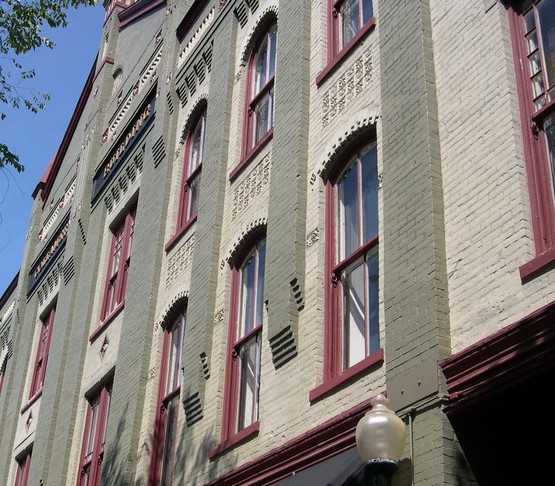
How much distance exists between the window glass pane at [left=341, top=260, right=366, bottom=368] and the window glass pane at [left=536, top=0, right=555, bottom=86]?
10.6 ft

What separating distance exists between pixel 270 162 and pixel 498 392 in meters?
7.01

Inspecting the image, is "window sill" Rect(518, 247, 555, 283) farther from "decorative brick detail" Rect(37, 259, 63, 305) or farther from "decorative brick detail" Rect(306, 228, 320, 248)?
"decorative brick detail" Rect(37, 259, 63, 305)

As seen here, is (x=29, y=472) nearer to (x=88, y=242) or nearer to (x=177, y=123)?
(x=88, y=242)

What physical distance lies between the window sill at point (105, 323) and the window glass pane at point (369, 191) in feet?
26.4

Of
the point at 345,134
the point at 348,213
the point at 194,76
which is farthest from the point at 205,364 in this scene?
the point at 194,76

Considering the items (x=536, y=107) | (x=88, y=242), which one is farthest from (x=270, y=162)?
(x=88, y=242)

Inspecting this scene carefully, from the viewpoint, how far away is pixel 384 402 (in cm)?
839

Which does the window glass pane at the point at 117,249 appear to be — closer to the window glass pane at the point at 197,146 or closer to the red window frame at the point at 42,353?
the window glass pane at the point at 197,146

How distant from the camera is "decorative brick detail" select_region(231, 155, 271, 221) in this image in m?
14.4

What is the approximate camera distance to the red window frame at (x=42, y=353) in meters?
24.0

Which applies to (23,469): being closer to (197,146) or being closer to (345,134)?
(197,146)

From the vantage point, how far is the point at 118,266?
67.0 feet

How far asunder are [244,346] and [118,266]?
7.65 m

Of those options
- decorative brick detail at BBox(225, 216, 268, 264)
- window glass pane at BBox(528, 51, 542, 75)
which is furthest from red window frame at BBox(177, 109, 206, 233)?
window glass pane at BBox(528, 51, 542, 75)
